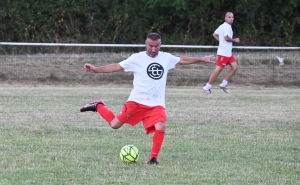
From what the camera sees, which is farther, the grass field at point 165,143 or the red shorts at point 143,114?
the red shorts at point 143,114

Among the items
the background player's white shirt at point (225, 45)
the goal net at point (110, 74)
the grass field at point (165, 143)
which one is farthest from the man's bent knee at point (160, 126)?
the goal net at point (110, 74)

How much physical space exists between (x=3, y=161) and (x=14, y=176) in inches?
34.5

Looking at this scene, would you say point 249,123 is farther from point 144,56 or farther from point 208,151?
point 144,56

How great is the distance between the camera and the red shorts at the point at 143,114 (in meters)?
8.05

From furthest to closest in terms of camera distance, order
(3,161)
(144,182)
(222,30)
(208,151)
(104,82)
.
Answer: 1. (104,82)
2. (222,30)
3. (208,151)
4. (3,161)
5. (144,182)

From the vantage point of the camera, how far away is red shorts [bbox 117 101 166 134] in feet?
26.4

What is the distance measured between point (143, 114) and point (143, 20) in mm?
23023

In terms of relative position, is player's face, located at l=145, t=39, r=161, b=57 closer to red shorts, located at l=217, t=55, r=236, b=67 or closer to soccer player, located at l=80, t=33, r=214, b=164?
soccer player, located at l=80, t=33, r=214, b=164

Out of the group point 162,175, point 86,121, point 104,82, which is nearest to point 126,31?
point 104,82

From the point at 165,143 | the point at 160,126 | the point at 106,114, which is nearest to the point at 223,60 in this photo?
the point at 165,143

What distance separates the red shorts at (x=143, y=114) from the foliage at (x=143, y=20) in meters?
21.3

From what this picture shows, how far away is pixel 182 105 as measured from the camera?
576 inches

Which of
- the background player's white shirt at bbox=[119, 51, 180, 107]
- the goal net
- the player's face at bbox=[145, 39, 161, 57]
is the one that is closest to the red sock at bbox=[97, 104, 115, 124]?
the background player's white shirt at bbox=[119, 51, 180, 107]

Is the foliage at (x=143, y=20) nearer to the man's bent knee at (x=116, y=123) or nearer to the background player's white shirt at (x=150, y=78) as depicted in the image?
the man's bent knee at (x=116, y=123)
